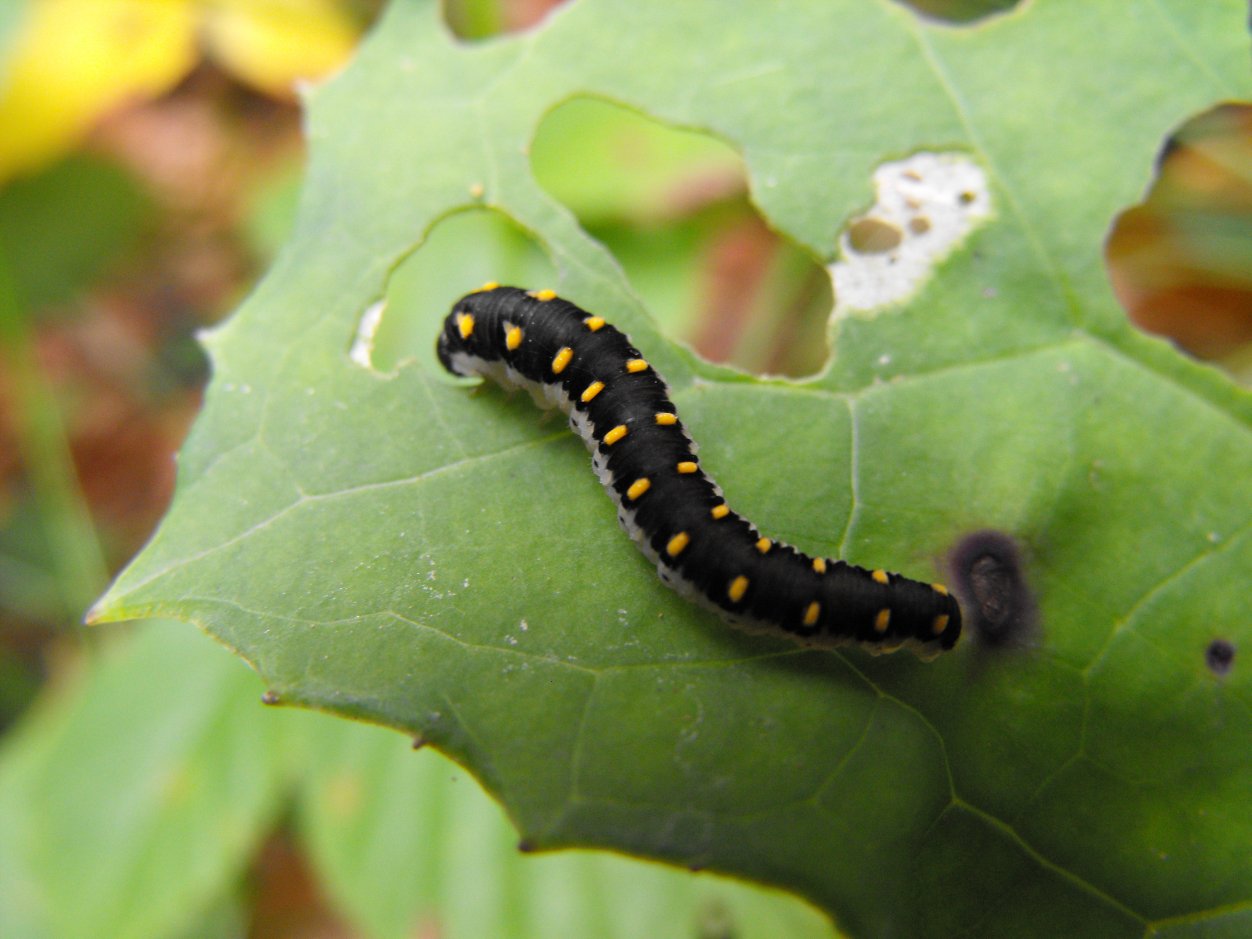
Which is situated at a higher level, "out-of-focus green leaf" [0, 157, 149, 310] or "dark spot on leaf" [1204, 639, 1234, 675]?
"out-of-focus green leaf" [0, 157, 149, 310]

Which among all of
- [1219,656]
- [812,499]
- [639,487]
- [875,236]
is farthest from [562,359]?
[1219,656]

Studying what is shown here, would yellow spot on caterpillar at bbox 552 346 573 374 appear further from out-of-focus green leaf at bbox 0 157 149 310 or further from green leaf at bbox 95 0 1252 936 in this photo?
out-of-focus green leaf at bbox 0 157 149 310

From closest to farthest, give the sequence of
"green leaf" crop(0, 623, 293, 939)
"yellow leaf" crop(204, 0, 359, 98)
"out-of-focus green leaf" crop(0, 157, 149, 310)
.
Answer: "green leaf" crop(0, 623, 293, 939)
"yellow leaf" crop(204, 0, 359, 98)
"out-of-focus green leaf" crop(0, 157, 149, 310)

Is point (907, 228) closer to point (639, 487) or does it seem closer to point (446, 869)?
point (639, 487)

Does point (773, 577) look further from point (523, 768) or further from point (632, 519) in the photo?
point (523, 768)

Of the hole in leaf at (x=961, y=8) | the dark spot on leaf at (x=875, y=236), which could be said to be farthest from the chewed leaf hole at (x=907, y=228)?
the hole in leaf at (x=961, y=8)

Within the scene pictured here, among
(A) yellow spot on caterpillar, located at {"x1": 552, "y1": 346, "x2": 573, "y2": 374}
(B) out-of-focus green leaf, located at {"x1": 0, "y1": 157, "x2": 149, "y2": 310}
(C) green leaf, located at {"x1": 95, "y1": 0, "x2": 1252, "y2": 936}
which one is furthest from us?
(B) out-of-focus green leaf, located at {"x1": 0, "y1": 157, "x2": 149, "y2": 310}

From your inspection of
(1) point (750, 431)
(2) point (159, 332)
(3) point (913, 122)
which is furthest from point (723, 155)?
Answer: (2) point (159, 332)

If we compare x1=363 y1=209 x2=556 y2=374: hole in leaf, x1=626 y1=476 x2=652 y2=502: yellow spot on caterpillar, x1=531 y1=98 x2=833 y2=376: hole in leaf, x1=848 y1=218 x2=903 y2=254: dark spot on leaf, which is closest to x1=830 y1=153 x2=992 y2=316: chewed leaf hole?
x1=848 y1=218 x2=903 y2=254: dark spot on leaf
